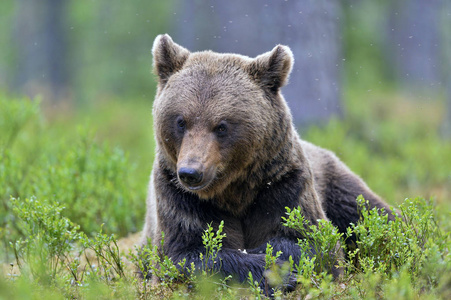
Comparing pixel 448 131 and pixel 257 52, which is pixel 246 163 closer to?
pixel 257 52

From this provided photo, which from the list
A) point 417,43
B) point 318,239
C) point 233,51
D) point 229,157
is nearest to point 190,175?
point 229,157

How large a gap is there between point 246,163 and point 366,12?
99.3ft

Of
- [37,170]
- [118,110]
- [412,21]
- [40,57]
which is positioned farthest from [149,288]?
[40,57]

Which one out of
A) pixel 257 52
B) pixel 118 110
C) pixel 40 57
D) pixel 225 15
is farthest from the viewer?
pixel 40 57

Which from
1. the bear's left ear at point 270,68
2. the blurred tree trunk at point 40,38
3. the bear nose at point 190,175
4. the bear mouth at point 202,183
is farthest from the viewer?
the blurred tree trunk at point 40,38

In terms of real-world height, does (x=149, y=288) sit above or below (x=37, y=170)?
below

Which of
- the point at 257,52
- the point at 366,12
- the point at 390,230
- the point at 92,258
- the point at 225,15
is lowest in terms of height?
the point at 92,258

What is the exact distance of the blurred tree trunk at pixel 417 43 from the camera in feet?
70.9

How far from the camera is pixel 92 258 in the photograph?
5.75m

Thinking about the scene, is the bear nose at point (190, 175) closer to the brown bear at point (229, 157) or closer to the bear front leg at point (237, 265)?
the brown bear at point (229, 157)

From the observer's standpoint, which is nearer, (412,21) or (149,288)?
(149,288)

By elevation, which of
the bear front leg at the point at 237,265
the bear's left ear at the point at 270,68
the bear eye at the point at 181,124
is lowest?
the bear front leg at the point at 237,265

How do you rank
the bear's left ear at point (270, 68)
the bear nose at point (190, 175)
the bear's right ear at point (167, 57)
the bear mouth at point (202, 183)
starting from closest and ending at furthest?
the bear nose at point (190, 175) → the bear mouth at point (202, 183) → the bear's left ear at point (270, 68) → the bear's right ear at point (167, 57)

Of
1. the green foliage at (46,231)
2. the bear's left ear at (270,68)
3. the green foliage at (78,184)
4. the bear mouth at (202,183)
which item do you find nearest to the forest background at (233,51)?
the green foliage at (78,184)
